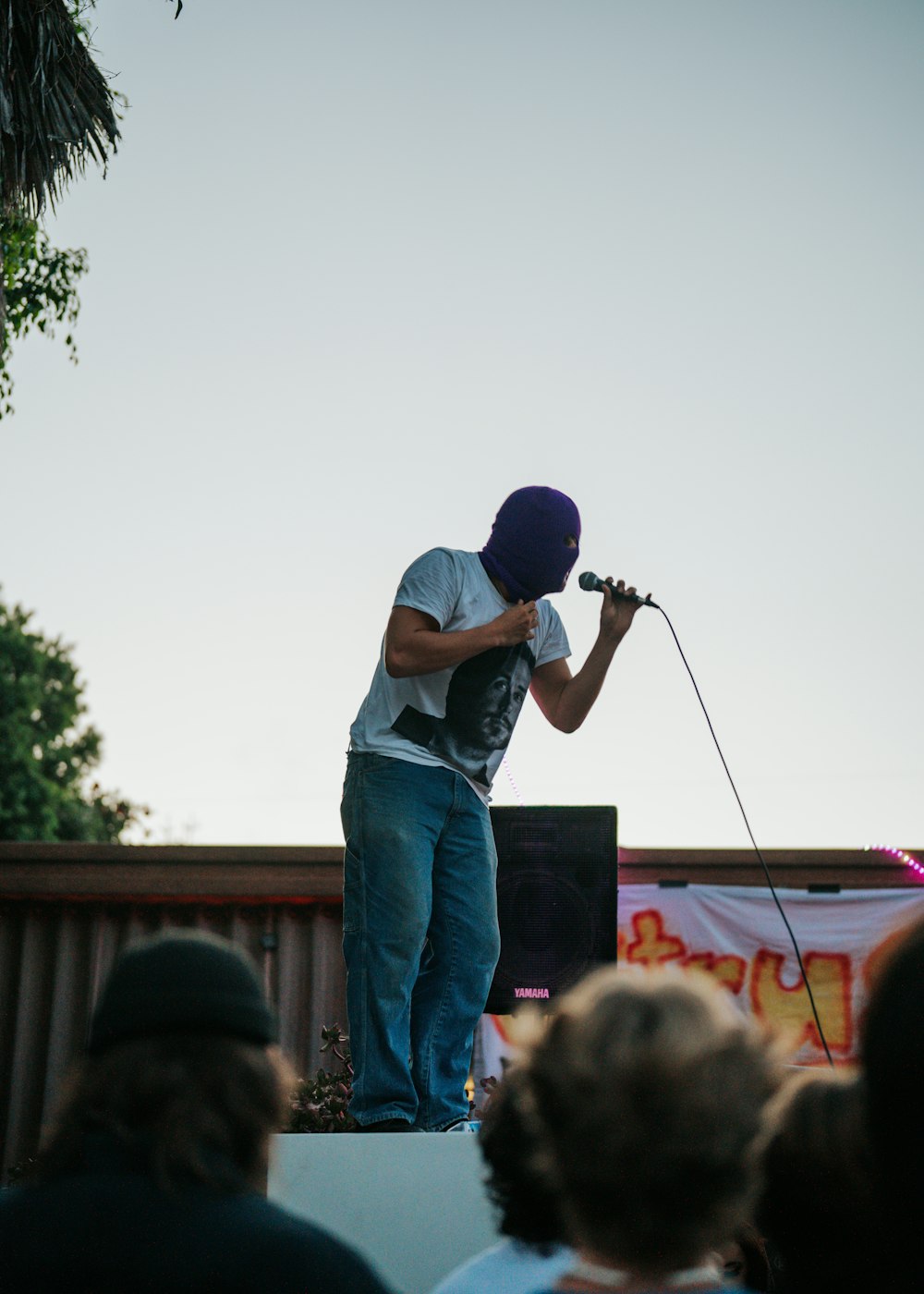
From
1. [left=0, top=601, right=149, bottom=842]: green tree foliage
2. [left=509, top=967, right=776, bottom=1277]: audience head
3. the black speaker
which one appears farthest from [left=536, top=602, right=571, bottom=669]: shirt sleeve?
[left=0, top=601, right=149, bottom=842]: green tree foliage

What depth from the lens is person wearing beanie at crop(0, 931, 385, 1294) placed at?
121cm

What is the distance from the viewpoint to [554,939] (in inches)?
171

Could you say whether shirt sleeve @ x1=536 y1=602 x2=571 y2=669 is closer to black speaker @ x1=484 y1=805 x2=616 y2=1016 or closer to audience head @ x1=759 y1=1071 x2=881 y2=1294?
black speaker @ x1=484 y1=805 x2=616 y2=1016

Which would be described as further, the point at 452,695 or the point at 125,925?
the point at 125,925

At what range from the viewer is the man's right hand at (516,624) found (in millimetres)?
3385

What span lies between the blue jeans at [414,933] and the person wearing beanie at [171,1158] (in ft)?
6.18

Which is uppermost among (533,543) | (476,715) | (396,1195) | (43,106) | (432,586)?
(43,106)

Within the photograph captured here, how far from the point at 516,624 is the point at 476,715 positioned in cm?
32

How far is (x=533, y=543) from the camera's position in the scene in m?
3.64

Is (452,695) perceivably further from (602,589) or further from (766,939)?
(766,939)

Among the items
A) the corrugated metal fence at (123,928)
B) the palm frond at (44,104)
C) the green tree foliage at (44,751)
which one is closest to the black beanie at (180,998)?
the palm frond at (44,104)

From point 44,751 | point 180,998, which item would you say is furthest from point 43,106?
point 44,751

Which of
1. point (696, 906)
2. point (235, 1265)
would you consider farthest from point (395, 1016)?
point (696, 906)

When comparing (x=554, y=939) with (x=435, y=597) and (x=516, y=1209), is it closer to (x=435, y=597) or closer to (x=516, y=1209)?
(x=435, y=597)
